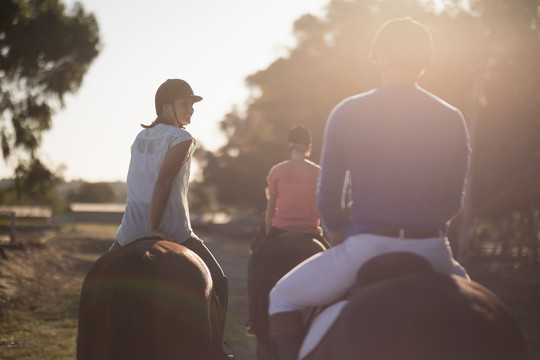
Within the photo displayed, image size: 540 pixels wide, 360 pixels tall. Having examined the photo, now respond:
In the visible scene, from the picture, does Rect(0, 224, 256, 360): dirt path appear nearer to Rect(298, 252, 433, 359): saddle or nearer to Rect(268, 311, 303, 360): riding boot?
Rect(268, 311, 303, 360): riding boot

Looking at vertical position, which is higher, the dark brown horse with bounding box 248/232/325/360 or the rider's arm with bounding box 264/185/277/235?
the rider's arm with bounding box 264/185/277/235

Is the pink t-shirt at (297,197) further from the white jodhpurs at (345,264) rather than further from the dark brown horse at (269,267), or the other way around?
the white jodhpurs at (345,264)

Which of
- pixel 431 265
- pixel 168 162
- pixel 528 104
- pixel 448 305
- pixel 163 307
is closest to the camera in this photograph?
pixel 448 305

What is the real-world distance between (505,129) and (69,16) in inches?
584

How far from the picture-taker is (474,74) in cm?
2212

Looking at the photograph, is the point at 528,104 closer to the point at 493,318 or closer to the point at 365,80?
the point at 365,80

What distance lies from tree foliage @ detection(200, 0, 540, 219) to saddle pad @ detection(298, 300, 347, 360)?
18120 millimetres

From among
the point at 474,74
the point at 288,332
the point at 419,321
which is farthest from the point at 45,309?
the point at 474,74

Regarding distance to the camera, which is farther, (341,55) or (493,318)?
(341,55)

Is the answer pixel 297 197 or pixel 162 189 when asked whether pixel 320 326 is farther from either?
pixel 297 197

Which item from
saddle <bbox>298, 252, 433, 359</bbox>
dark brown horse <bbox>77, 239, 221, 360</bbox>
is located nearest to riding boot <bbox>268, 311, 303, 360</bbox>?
saddle <bbox>298, 252, 433, 359</bbox>

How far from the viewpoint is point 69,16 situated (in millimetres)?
23250

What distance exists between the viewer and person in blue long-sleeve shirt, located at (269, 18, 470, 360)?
327 centimetres

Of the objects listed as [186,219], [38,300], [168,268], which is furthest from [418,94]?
[38,300]
